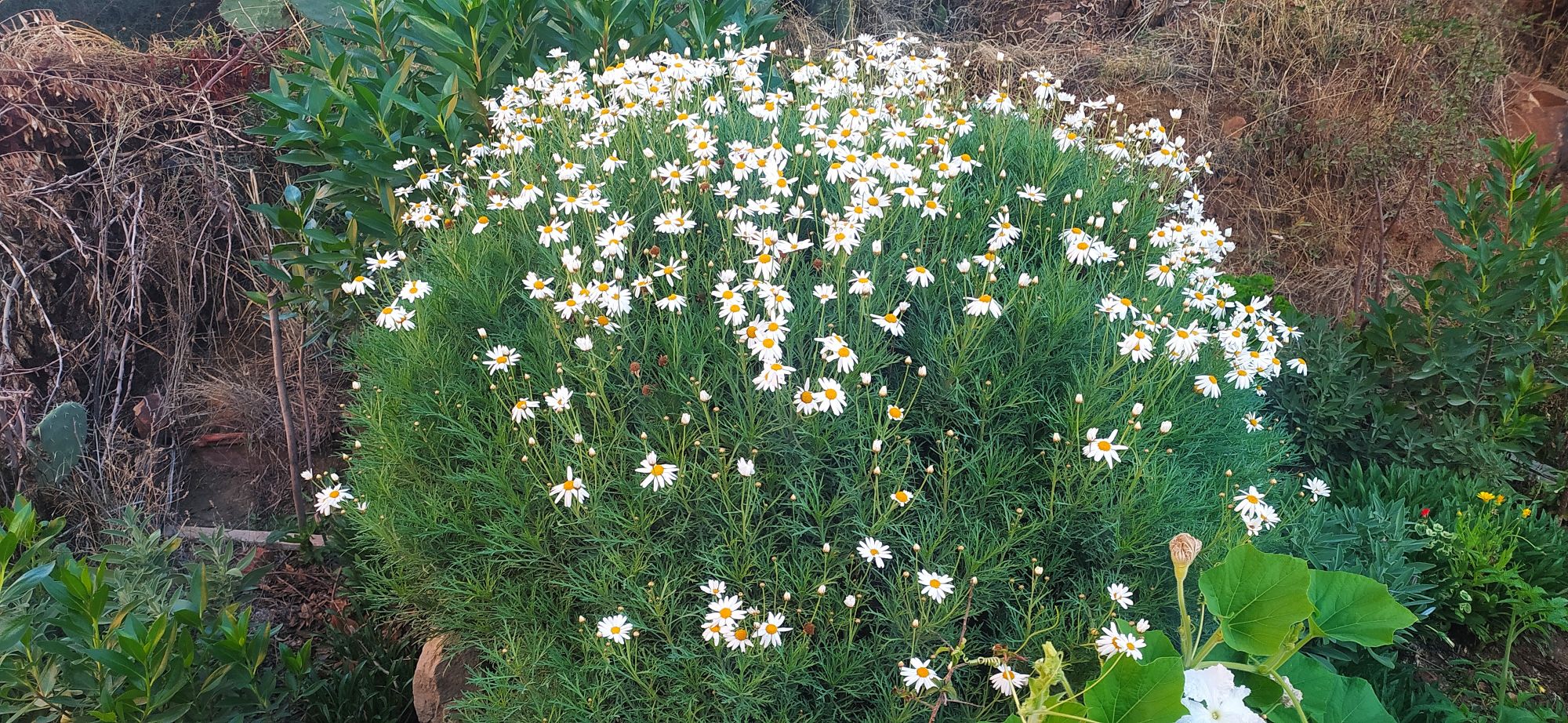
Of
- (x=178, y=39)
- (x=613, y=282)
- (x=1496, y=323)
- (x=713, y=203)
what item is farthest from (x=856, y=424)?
(x=178, y=39)

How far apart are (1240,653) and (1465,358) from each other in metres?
2.43

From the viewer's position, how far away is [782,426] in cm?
209

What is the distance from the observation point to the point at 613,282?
223cm

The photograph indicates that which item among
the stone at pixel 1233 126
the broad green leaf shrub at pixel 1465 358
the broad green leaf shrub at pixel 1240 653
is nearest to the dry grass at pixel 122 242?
the broad green leaf shrub at pixel 1240 653

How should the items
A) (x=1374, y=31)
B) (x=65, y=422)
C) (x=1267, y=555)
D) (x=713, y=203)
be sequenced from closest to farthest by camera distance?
(x=1267, y=555) → (x=713, y=203) → (x=65, y=422) → (x=1374, y=31)

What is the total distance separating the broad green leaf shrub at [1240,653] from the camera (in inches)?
49.9

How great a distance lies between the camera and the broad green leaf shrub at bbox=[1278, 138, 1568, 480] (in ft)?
10.8

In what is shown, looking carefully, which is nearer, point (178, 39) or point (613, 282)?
point (613, 282)

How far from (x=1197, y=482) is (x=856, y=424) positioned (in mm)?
890

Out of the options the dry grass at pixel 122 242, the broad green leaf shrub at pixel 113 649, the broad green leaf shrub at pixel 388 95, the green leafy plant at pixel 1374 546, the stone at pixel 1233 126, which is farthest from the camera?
the stone at pixel 1233 126

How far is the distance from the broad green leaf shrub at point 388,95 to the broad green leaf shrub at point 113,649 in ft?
3.88

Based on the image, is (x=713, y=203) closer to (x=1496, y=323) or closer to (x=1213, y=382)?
(x=1213, y=382)

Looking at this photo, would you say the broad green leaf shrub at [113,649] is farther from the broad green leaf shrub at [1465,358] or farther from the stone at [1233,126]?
the stone at [1233,126]

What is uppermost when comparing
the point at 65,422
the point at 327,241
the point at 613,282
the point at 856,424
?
the point at 613,282
